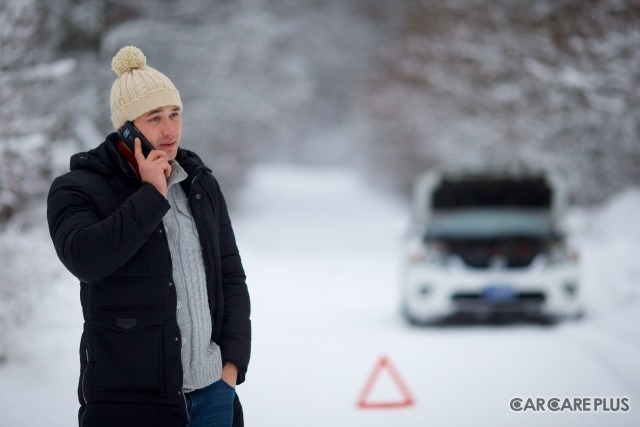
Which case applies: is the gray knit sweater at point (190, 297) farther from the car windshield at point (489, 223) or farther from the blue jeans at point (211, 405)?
the car windshield at point (489, 223)

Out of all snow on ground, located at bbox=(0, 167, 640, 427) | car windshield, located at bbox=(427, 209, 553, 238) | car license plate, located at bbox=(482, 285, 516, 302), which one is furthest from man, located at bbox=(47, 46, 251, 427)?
car windshield, located at bbox=(427, 209, 553, 238)

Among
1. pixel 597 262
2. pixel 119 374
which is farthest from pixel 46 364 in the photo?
pixel 597 262

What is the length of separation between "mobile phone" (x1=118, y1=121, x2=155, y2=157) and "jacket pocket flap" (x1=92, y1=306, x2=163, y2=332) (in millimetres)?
549

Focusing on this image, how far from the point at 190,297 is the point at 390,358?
20.0 ft

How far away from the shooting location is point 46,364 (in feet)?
26.7

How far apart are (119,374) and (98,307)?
236 mm

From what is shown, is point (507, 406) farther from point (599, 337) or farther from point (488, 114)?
point (488, 114)

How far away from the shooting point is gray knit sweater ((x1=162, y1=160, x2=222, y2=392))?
3180 mm

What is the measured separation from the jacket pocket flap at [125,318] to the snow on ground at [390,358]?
11.4 feet

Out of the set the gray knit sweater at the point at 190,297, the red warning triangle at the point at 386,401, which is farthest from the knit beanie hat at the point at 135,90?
the red warning triangle at the point at 386,401

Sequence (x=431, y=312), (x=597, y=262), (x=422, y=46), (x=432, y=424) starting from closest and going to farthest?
(x=432, y=424), (x=431, y=312), (x=597, y=262), (x=422, y=46)

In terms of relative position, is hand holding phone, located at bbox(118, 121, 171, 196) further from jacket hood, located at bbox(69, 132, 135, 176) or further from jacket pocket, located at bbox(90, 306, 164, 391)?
jacket pocket, located at bbox(90, 306, 164, 391)

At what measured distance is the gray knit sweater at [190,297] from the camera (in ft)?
10.4

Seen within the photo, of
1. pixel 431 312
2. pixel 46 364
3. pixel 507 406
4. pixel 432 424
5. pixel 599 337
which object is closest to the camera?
pixel 432 424
